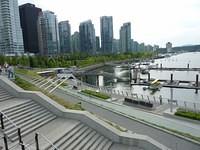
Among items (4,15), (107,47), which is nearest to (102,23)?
(107,47)

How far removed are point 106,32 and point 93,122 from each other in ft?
560

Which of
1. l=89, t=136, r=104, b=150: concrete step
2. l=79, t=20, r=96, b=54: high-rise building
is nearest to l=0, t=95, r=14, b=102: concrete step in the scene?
l=89, t=136, r=104, b=150: concrete step

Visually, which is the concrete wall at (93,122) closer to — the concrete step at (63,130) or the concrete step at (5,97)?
the concrete step at (5,97)

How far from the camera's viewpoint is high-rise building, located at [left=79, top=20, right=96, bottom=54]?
503 feet

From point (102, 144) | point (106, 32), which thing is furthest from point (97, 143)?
point (106, 32)

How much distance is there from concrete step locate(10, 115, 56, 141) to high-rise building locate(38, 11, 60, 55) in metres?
127

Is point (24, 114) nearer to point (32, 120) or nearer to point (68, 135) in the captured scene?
point (32, 120)

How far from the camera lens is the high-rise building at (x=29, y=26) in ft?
417

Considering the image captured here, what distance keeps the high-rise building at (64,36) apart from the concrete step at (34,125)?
154 metres

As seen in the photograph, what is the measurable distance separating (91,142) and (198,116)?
11.3 m

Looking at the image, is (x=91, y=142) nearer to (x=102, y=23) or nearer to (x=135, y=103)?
(x=135, y=103)

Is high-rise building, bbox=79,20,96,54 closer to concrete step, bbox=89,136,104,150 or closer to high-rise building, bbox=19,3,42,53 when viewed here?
high-rise building, bbox=19,3,42,53

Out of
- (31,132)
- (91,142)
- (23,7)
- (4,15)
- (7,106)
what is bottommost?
(91,142)

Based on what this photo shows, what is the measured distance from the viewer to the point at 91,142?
29.7 feet
